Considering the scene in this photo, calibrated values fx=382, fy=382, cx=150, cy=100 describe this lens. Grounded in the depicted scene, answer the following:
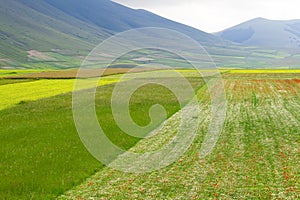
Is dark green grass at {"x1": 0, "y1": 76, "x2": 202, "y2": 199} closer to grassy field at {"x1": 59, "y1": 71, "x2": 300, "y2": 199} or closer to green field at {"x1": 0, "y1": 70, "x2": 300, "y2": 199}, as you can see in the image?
green field at {"x1": 0, "y1": 70, "x2": 300, "y2": 199}

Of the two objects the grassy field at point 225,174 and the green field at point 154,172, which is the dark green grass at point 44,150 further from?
the grassy field at point 225,174

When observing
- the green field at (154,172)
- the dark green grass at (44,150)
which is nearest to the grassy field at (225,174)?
the green field at (154,172)

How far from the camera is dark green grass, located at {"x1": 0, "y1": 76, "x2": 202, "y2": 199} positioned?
1476cm

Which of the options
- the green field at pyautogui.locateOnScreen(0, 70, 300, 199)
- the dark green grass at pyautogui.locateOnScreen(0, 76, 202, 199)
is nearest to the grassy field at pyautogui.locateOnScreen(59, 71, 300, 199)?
the green field at pyautogui.locateOnScreen(0, 70, 300, 199)

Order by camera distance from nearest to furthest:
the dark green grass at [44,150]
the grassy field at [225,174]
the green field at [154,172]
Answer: the grassy field at [225,174] < the green field at [154,172] < the dark green grass at [44,150]

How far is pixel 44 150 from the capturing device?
20297 mm

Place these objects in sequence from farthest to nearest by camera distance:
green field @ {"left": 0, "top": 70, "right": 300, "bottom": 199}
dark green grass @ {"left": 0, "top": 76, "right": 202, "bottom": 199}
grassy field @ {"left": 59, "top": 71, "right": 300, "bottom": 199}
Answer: dark green grass @ {"left": 0, "top": 76, "right": 202, "bottom": 199}, green field @ {"left": 0, "top": 70, "right": 300, "bottom": 199}, grassy field @ {"left": 59, "top": 71, "right": 300, "bottom": 199}

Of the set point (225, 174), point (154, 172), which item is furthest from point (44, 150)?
point (225, 174)

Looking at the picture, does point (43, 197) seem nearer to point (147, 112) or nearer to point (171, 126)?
point (171, 126)

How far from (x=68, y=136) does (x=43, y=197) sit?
1056 cm

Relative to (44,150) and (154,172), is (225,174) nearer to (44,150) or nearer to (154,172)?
(154,172)

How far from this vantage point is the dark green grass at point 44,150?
14.8 metres

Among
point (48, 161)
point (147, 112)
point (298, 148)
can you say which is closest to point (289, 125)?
point (298, 148)

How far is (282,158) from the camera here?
18625mm
